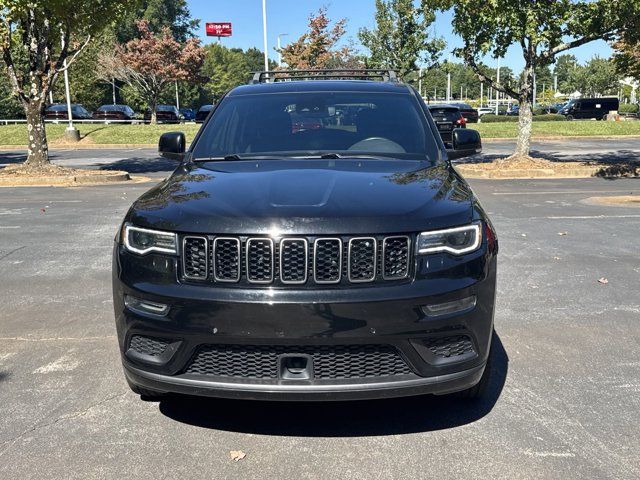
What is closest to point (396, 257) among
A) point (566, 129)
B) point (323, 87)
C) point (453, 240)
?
point (453, 240)

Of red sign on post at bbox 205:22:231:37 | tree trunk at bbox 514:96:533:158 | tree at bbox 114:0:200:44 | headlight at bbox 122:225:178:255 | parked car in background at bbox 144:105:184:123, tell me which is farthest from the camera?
tree at bbox 114:0:200:44

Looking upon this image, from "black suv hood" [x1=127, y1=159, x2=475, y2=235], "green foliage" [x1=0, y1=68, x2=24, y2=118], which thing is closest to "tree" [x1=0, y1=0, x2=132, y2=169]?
"black suv hood" [x1=127, y1=159, x2=475, y2=235]

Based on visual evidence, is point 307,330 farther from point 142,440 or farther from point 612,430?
point 612,430

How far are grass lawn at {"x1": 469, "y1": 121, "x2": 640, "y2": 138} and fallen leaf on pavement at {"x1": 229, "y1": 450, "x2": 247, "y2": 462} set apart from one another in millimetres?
26952

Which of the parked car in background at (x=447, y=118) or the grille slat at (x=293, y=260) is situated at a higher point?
the parked car in background at (x=447, y=118)

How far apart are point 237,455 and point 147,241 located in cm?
111

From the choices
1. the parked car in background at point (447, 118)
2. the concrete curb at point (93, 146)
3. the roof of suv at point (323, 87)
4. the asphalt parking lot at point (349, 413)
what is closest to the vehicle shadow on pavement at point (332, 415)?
the asphalt parking lot at point (349, 413)

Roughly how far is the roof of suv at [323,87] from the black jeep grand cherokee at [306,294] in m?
Result: 1.80

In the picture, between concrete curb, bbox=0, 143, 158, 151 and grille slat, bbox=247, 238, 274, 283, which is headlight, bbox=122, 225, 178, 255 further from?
concrete curb, bbox=0, 143, 158, 151

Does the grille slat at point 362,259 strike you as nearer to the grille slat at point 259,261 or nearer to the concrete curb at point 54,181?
the grille slat at point 259,261

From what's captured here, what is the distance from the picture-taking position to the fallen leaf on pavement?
2.95 m

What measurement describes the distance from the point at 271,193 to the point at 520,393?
6.09 feet

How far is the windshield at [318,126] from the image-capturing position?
4.18 metres

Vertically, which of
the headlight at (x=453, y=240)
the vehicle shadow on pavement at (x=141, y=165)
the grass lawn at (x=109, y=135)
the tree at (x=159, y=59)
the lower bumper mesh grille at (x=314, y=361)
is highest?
the tree at (x=159, y=59)
